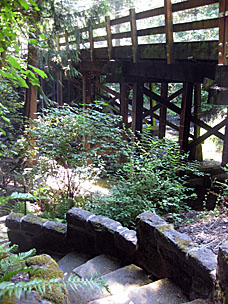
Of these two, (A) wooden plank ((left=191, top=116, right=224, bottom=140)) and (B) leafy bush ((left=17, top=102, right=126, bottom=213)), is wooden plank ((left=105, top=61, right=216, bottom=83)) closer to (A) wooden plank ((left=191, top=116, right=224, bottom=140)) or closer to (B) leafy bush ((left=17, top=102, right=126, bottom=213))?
(A) wooden plank ((left=191, top=116, right=224, bottom=140))

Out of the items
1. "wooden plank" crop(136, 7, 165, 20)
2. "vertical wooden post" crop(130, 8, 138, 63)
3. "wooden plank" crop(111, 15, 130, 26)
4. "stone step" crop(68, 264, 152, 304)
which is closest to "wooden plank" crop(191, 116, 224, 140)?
"vertical wooden post" crop(130, 8, 138, 63)

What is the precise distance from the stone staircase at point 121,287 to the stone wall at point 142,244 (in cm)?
8

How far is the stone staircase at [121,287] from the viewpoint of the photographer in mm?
2332

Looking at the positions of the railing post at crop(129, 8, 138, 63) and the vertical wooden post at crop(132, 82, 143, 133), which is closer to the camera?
the railing post at crop(129, 8, 138, 63)

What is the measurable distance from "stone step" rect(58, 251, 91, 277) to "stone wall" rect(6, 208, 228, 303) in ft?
0.27

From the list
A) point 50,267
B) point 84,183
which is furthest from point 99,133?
point 50,267

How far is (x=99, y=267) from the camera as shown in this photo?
3.29 m

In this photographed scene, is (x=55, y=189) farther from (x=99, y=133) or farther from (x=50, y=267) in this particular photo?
(x=50, y=267)

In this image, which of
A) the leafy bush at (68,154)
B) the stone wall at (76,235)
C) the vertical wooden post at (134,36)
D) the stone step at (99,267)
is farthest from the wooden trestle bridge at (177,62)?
the stone step at (99,267)

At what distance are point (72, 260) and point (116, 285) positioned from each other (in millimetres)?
1152

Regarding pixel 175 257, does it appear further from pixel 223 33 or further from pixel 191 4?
pixel 191 4

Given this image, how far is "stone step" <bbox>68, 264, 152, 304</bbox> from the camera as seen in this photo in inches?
107

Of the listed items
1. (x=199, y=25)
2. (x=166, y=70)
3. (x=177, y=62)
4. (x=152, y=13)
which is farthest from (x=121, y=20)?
(x=199, y=25)

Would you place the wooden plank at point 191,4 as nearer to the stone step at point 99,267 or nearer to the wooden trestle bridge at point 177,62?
the wooden trestle bridge at point 177,62
